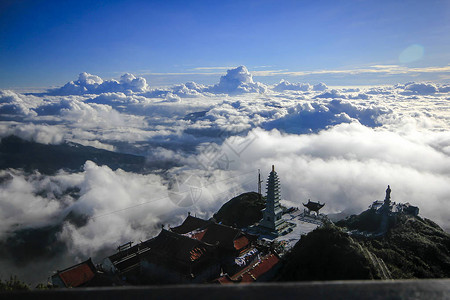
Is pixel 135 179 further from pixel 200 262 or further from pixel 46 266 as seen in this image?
pixel 200 262

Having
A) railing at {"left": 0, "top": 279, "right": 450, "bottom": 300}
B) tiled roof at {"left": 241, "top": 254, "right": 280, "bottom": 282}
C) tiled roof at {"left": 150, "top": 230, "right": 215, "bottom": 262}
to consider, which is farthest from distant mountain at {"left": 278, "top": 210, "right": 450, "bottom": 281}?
railing at {"left": 0, "top": 279, "right": 450, "bottom": 300}

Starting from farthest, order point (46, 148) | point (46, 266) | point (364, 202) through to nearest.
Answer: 1. point (46, 148)
2. point (364, 202)
3. point (46, 266)

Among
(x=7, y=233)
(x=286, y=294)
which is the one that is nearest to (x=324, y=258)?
(x=286, y=294)

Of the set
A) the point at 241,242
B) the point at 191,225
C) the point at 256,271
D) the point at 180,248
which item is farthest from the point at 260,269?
the point at 191,225

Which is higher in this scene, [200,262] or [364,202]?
[200,262]

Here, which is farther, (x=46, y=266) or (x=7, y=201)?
(x=7, y=201)

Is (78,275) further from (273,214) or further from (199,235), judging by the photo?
(273,214)

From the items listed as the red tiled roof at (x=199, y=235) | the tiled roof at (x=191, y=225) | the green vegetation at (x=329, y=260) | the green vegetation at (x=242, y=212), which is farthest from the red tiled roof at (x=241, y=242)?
the green vegetation at (x=242, y=212)
